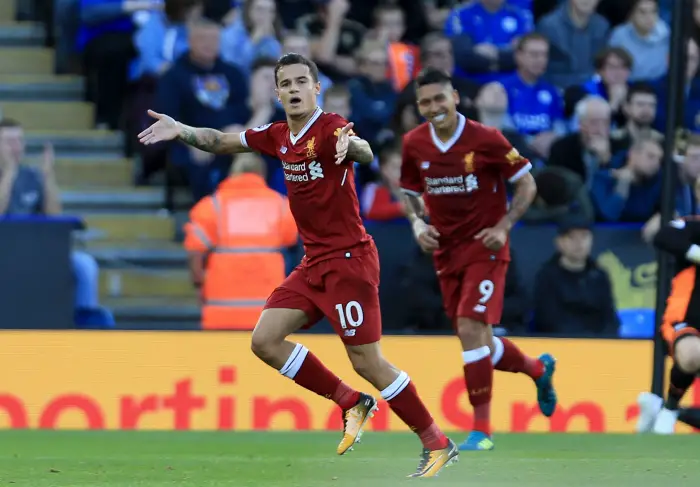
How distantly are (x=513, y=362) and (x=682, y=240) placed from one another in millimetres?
1369

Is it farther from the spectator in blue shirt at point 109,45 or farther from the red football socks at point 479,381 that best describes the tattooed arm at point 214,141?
the spectator in blue shirt at point 109,45

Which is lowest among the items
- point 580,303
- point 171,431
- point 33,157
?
point 171,431

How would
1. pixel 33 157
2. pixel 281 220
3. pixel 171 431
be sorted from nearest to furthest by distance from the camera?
1. pixel 171 431
2. pixel 281 220
3. pixel 33 157

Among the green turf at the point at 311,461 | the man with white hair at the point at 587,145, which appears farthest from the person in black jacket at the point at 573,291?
the green turf at the point at 311,461

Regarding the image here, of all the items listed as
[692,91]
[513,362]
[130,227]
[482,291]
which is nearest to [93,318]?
[130,227]

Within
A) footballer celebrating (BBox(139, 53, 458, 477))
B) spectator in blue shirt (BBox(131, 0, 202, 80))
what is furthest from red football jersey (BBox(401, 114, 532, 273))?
spectator in blue shirt (BBox(131, 0, 202, 80))

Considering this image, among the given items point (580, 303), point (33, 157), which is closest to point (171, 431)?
point (580, 303)

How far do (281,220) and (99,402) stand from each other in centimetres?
192

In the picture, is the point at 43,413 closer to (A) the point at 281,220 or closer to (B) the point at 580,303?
(A) the point at 281,220

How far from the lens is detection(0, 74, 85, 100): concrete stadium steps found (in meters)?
15.5

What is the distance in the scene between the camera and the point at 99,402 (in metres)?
11.8

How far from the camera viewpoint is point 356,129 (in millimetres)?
13289

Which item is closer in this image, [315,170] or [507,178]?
[315,170]

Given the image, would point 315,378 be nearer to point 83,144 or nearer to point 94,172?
point 94,172
